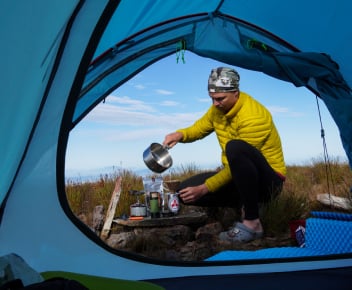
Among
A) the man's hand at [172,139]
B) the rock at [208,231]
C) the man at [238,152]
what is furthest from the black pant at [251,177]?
the man's hand at [172,139]

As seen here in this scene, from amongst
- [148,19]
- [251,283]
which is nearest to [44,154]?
[251,283]

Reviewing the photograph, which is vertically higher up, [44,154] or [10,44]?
[10,44]

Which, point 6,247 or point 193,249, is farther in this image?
point 193,249

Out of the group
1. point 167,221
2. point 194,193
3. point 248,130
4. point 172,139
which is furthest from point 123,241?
point 248,130

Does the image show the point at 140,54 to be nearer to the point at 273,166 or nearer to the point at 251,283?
the point at 273,166

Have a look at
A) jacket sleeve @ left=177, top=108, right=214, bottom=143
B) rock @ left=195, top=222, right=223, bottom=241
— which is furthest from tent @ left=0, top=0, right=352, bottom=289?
rock @ left=195, top=222, right=223, bottom=241

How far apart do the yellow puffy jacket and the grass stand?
20cm

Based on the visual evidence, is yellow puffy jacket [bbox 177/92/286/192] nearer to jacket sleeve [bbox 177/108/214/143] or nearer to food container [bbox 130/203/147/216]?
jacket sleeve [bbox 177/108/214/143]

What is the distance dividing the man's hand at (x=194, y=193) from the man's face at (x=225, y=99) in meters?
0.39

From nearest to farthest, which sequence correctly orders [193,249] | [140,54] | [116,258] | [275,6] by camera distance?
[116,258], [193,249], [275,6], [140,54]

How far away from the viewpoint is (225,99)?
7.64 feet

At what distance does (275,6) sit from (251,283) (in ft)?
4.76

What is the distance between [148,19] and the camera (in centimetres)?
242

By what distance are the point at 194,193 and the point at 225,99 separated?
1.55 feet
